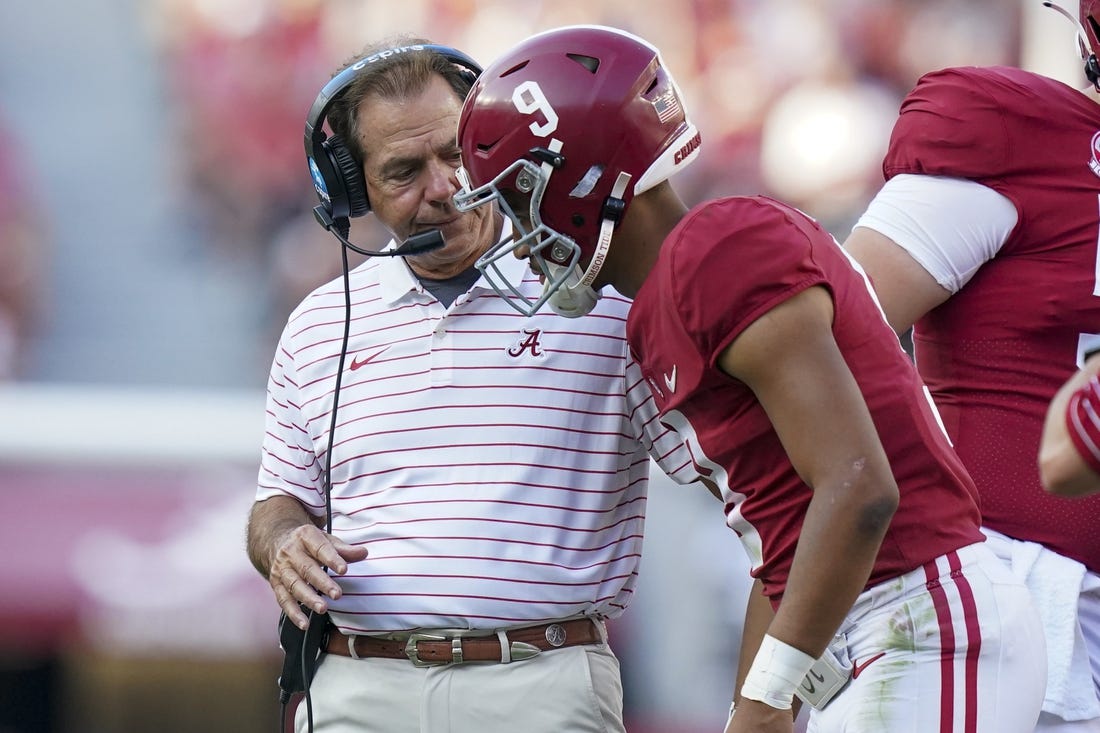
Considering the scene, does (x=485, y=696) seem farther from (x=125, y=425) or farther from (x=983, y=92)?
(x=125, y=425)

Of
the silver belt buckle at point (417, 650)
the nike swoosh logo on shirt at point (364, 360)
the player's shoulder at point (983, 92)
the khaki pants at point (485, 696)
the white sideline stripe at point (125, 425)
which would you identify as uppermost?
the player's shoulder at point (983, 92)

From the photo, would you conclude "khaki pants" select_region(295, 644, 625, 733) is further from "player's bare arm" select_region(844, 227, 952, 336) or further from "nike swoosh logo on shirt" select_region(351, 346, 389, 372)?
"player's bare arm" select_region(844, 227, 952, 336)

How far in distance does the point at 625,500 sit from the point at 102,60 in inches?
160

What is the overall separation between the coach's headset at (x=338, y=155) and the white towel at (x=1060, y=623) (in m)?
1.14

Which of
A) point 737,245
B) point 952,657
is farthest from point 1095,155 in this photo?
point 952,657

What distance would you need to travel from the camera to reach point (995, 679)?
1.60m

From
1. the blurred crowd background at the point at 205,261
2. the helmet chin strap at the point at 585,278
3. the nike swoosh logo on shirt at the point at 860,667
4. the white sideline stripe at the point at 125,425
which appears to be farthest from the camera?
the white sideline stripe at the point at 125,425

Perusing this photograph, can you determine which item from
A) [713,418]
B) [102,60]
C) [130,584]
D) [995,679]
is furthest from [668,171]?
[102,60]

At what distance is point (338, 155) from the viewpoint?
2.34m

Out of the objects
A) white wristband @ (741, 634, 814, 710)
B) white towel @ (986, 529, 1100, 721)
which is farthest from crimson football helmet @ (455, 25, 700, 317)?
white towel @ (986, 529, 1100, 721)

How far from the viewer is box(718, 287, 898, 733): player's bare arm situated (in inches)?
59.1

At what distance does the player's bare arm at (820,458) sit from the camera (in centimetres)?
150

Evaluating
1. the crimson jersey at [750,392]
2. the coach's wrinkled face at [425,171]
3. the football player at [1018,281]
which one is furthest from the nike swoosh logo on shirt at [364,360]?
the football player at [1018,281]

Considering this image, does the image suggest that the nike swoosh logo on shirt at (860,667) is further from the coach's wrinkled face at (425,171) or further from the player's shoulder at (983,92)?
the coach's wrinkled face at (425,171)
